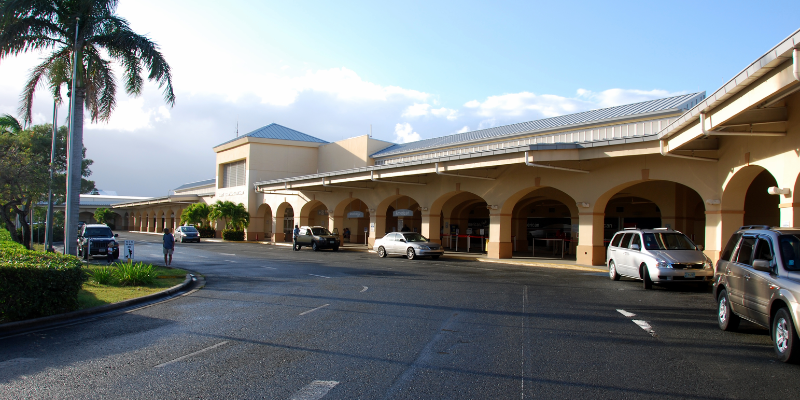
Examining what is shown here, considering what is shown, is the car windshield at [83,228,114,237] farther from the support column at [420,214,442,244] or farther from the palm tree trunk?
the support column at [420,214,442,244]

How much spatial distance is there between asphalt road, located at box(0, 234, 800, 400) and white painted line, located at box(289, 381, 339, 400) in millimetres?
30

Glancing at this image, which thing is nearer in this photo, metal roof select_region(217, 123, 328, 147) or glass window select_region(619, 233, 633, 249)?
glass window select_region(619, 233, 633, 249)

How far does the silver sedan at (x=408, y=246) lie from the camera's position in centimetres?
2572

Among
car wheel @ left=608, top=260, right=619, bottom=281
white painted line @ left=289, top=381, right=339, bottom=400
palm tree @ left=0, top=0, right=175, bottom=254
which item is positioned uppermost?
palm tree @ left=0, top=0, right=175, bottom=254

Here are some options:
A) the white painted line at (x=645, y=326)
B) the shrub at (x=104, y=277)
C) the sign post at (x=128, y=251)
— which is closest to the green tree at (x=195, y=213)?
the sign post at (x=128, y=251)

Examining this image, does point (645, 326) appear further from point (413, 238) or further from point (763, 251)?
point (413, 238)

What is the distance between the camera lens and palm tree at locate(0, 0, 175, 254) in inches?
626

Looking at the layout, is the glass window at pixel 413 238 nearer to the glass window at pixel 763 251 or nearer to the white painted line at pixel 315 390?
the glass window at pixel 763 251

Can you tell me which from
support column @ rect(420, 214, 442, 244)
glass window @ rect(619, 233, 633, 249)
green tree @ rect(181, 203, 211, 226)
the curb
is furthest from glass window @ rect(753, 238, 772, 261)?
green tree @ rect(181, 203, 211, 226)

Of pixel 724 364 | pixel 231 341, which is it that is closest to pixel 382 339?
pixel 231 341

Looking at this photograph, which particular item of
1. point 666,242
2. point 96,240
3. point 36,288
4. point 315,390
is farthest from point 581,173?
point 96,240

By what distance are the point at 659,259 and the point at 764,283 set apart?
6.76 m

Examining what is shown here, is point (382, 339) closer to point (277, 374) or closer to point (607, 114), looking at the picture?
point (277, 374)

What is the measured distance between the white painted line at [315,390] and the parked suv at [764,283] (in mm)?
5351
